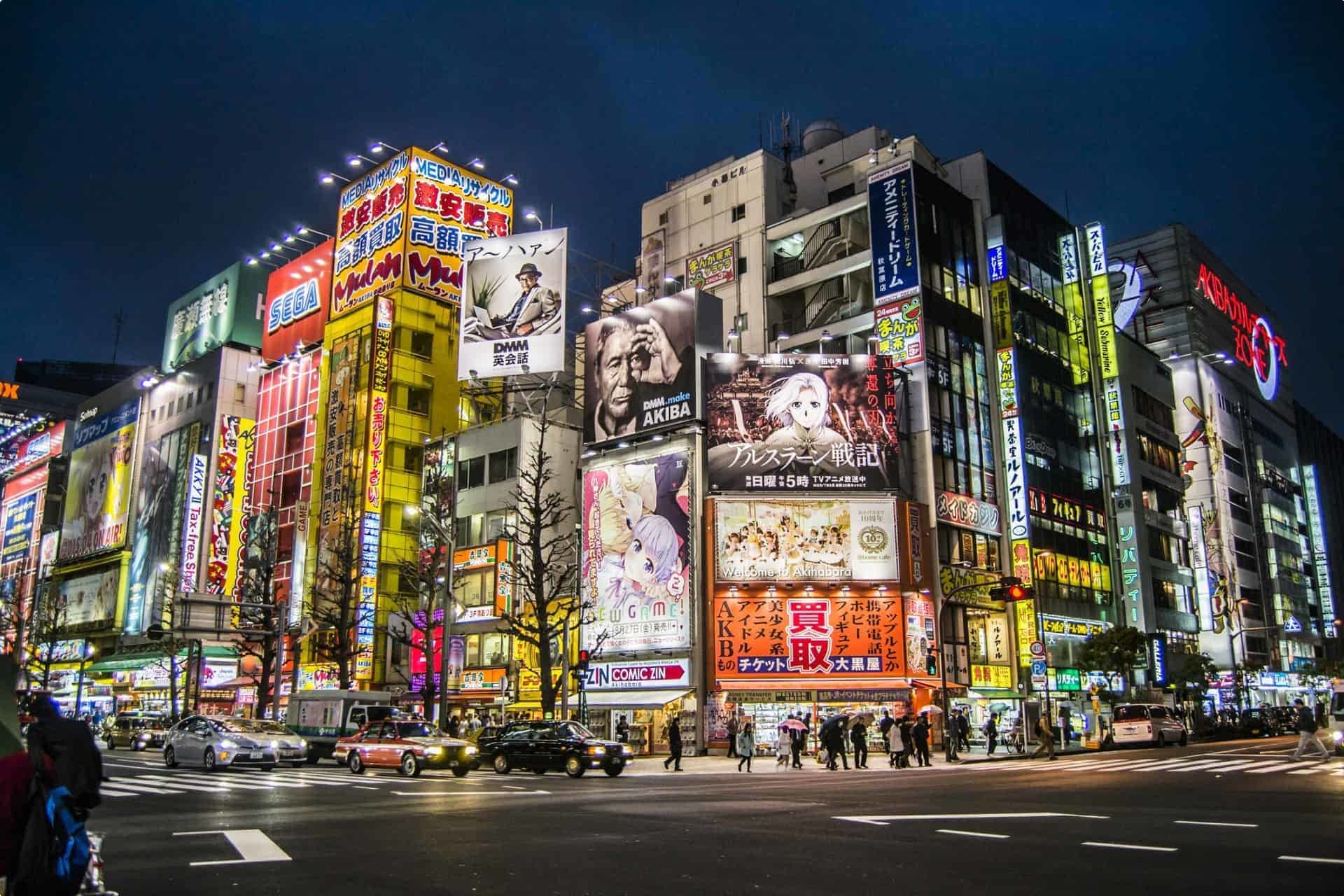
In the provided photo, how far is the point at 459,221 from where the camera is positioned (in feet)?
213

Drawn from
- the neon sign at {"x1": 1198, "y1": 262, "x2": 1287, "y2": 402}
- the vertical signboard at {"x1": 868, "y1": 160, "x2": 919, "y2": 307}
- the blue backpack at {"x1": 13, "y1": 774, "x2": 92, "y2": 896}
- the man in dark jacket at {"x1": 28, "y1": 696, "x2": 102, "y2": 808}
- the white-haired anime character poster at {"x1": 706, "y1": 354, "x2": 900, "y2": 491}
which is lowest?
the blue backpack at {"x1": 13, "y1": 774, "x2": 92, "y2": 896}

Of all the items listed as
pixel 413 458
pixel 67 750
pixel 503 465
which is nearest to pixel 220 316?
pixel 413 458

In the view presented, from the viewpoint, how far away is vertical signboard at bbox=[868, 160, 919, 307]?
51469 millimetres

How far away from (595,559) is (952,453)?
19.0m

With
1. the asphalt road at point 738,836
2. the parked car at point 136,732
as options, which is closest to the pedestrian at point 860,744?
the asphalt road at point 738,836

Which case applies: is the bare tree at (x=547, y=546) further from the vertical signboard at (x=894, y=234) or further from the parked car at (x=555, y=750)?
the vertical signboard at (x=894, y=234)

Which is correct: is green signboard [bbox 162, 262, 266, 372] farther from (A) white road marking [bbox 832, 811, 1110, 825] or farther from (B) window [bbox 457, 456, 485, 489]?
(A) white road marking [bbox 832, 811, 1110, 825]

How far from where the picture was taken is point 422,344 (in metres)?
63.1

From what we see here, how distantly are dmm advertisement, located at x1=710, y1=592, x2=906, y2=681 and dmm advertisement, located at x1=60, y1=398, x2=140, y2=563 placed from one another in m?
58.4

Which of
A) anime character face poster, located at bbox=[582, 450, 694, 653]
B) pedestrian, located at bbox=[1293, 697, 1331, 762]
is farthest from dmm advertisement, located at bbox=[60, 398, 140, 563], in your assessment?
pedestrian, located at bbox=[1293, 697, 1331, 762]

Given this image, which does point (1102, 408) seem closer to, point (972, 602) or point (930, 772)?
point (972, 602)

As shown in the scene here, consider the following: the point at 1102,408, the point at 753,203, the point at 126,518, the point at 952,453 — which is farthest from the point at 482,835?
the point at 126,518

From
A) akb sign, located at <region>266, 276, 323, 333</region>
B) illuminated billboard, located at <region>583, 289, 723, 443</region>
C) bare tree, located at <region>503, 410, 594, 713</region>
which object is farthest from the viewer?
akb sign, located at <region>266, 276, 323, 333</region>

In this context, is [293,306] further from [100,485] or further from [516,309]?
[516,309]
